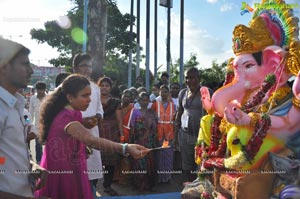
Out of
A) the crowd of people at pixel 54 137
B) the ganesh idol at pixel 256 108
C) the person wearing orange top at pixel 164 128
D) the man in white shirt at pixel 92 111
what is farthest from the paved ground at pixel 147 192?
the ganesh idol at pixel 256 108

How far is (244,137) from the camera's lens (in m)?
2.57

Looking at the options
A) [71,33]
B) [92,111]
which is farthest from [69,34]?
[92,111]

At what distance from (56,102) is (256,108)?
5.09ft

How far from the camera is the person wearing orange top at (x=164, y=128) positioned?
18.0 feet

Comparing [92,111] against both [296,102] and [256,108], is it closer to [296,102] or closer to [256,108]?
[256,108]

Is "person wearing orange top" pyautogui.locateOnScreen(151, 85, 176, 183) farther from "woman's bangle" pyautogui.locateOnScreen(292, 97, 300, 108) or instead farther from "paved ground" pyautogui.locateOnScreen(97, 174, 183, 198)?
"woman's bangle" pyautogui.locateOnScreen(292, 97, 300, 108)

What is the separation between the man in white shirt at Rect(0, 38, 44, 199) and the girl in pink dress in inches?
15.1

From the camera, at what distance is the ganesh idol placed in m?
2.54

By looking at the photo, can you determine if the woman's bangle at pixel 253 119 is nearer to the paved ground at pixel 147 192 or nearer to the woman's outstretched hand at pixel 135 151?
the woman's outstretched hand at pixel 135 151

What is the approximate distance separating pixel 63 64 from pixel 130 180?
1582cm

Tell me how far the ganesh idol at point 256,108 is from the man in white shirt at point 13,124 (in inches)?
54.0

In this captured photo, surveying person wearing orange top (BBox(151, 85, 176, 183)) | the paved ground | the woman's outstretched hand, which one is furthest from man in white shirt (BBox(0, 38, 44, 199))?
person wearing orange top (BBox(151, 85, 176, 183))

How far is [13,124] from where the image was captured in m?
1.83

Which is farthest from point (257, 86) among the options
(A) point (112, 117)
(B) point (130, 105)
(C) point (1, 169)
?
(B) point (130, 105)
